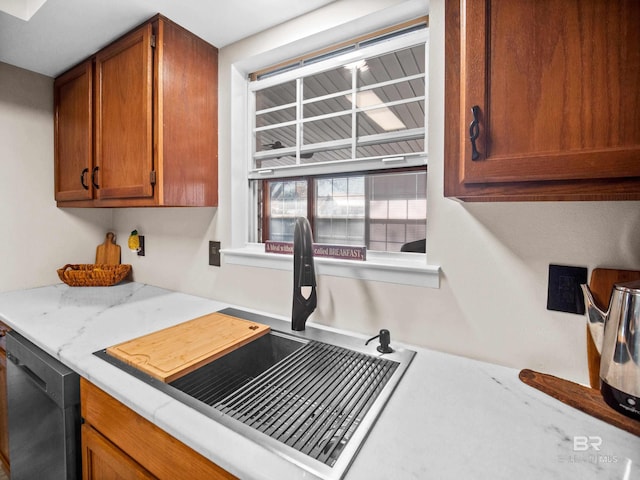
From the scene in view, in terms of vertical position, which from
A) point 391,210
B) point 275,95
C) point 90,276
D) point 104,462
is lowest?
point 104,462

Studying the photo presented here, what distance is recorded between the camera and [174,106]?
1.37 metres

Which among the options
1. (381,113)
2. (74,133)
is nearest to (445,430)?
(381,113)

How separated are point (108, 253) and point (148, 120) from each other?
1.24 meters

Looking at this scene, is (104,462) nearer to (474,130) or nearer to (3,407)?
(3,407)

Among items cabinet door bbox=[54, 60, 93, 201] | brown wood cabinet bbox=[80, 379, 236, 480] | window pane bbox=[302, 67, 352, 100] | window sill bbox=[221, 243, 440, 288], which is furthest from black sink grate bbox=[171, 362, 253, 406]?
window pane bbox=[302, 67, 352, 100]

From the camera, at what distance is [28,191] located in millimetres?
1844

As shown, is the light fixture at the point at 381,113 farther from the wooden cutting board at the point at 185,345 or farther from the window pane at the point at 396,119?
the wooden cutting board at the point at 185,345

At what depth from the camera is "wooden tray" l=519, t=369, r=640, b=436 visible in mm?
680

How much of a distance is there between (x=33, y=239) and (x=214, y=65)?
4.92 feet

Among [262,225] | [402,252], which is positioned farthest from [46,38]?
[402,252]

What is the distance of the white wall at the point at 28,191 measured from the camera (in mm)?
1759

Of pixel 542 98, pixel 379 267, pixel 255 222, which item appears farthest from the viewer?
pixel 255 222

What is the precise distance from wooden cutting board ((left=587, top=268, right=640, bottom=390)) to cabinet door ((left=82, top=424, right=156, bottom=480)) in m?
1.14

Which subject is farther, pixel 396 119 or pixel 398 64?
pixel 396 119
